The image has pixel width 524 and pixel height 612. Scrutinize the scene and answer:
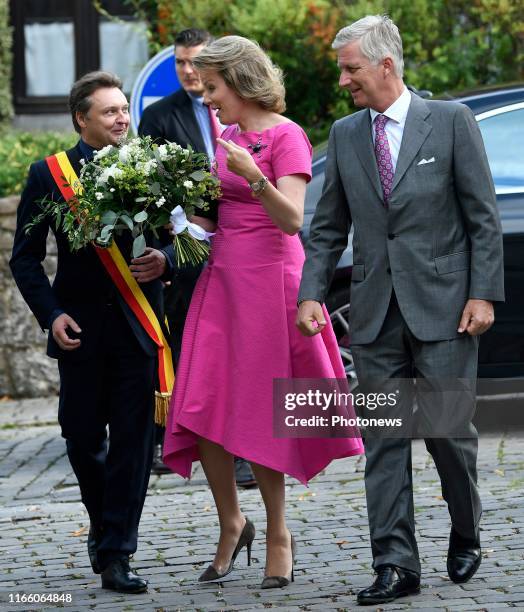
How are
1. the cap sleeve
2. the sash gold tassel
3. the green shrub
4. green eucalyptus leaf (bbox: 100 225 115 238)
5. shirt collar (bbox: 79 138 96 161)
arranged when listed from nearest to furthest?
green eucalyptus leaf (bbox: 100 225 115 238) → the cap sleeve → shirt collar (bbox: 79 138 96 161) → the sash gold tassel → the green shrub

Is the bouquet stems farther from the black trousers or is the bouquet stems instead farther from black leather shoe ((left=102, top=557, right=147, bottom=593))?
black leather shoe ((left=102, top=557, right=147, bottom=593))

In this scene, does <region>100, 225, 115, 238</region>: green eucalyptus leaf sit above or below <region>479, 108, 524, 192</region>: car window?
above

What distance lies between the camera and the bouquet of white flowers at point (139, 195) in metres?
5.75

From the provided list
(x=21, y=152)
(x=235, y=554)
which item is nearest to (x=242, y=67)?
(x=235, y=554)

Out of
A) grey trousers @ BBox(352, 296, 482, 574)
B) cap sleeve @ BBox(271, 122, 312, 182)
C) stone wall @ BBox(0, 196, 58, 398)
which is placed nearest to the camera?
grey trousers @ BBox(352, 296, 482, 574)

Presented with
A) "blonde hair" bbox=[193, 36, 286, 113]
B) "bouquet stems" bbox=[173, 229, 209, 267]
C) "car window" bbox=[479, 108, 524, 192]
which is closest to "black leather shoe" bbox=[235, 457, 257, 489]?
"car window" bbox=[479, 108, 524, 192]

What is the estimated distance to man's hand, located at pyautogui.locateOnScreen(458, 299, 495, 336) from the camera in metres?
5.52

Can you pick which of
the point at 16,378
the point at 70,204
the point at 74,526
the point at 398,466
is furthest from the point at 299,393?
the point at 16,378

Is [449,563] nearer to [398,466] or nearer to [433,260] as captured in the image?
[398,466]

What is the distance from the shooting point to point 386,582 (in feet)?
18.0

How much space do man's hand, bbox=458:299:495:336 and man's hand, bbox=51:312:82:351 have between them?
4.90ft

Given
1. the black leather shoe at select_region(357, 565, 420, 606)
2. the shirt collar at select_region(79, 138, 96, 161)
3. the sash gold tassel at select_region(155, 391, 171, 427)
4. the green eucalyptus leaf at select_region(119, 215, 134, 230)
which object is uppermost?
the shirt collar at select_region(79, 138, 96, 161)

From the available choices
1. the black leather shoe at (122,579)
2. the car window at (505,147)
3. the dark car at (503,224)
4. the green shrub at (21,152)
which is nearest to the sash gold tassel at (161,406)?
the black leather shoe at (122,579)

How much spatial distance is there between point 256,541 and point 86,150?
1866 millimetres
